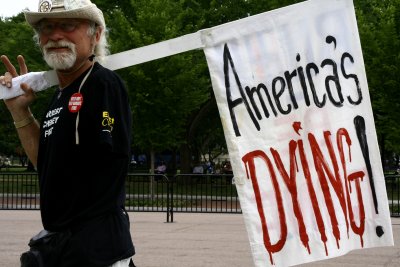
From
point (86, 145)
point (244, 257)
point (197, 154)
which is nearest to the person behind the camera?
point (86, 145)

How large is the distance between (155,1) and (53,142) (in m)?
25.0

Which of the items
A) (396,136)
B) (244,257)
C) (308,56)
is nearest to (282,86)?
(308,56)

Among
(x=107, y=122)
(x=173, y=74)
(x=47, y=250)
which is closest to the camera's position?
(x=107, y=122)

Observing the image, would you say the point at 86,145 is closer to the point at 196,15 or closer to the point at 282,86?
the point at 282,86

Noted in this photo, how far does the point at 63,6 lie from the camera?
3.14 m

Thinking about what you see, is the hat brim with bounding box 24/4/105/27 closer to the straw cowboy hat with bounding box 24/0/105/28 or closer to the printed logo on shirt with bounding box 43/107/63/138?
the straw cowboy hat with bounding box 24/0/105/28

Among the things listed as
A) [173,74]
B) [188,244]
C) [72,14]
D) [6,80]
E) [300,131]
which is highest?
[173,74]

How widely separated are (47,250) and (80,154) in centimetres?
41

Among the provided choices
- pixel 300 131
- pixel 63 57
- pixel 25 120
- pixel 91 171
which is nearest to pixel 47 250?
pixel 91 171

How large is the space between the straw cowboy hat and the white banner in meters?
0.54

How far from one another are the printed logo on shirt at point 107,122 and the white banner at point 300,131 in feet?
2.02

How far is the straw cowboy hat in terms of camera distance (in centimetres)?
312

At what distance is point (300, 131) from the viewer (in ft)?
11.6

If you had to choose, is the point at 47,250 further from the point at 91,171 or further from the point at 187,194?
the point at 187,194
